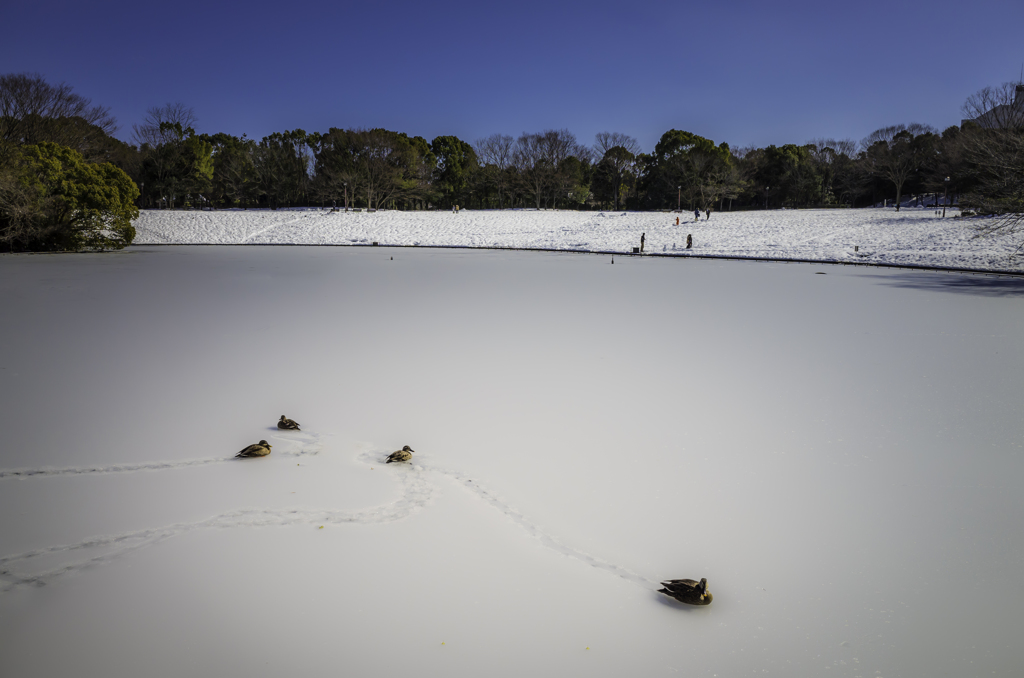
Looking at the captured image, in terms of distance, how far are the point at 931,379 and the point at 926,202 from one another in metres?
66.0

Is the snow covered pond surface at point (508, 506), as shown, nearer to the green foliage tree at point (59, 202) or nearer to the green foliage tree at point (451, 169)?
the green foliage tree at point (59, 202)

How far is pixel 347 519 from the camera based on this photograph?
10.5 ft

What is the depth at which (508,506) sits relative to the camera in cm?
331

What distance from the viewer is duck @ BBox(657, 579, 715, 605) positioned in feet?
8.07

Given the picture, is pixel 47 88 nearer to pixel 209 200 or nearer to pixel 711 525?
pixel 209 200

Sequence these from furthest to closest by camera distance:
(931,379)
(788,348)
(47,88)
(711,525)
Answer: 1. (47,88)
2. (788,348)
3. (931,379)
4. (711,525)

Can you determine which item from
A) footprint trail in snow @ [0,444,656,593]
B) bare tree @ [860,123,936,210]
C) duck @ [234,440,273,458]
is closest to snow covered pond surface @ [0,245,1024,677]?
footprint trail in snow @ [0,444,656,593]

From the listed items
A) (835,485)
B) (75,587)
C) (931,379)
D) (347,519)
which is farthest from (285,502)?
(931,379)

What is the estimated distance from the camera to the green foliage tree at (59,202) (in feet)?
72.0

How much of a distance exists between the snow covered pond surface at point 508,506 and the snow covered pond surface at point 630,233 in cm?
1946

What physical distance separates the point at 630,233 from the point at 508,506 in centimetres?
3264

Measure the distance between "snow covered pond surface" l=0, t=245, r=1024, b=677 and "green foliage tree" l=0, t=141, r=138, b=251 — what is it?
19449mm

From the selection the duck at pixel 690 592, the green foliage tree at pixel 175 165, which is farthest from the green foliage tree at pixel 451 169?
the duck at pixel 690 592

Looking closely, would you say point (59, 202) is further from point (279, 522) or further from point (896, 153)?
point (896, 153)
